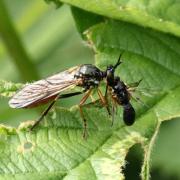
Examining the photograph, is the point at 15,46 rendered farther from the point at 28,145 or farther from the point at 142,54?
the point at 28,145

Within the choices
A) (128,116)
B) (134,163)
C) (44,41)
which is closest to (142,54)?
(128,116)

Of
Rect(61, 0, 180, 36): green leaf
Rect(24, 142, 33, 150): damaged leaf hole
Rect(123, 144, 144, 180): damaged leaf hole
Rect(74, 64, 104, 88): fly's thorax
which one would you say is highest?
Rect(61, 0, 180, 36): green leaf

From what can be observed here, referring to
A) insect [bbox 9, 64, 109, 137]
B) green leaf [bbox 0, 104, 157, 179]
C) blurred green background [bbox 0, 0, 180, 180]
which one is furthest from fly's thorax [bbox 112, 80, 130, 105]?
blurred green background [bbox 0, 0, 180, 180]

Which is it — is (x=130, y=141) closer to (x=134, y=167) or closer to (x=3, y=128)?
(x=3, y=128)

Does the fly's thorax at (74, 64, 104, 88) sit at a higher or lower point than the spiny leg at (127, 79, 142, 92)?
higher

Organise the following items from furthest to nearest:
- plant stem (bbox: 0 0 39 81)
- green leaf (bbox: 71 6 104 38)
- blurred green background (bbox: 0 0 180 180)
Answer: blurred green background (bbox: 0 0 180 180), plant stem (bbox: 0 0 39 81), green leaf (bbox: 71 6 104 38)


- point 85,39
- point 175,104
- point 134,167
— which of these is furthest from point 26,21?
point 175,104

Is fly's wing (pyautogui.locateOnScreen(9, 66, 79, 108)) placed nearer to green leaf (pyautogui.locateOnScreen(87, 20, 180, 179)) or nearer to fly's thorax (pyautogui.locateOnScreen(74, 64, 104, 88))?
fly's thorax (pyautogui.locateOnScreen(74, 64, 104, 88))

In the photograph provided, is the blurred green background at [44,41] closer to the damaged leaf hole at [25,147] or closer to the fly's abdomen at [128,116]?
the fly's abdomen at [128,116]

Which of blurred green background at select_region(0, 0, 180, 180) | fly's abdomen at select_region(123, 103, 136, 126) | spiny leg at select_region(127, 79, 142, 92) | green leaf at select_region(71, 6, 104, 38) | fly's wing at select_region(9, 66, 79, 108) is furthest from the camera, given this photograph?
blurred green background at select_region(0, 0, 180, 180)
